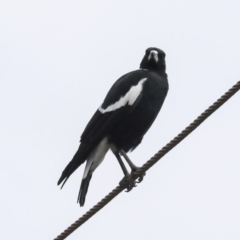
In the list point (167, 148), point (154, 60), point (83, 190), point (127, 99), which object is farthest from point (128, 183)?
point (167, 148)

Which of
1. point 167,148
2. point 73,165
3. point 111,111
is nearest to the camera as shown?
point 167,148

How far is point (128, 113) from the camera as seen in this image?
22.8ft

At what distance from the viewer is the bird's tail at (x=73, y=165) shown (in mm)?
6371

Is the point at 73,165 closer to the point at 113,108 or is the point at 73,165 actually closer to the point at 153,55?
the point at 113,108

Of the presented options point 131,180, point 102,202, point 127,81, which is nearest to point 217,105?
point 102,202

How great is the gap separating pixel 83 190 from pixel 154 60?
137 centimetres

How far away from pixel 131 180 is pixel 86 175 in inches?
16.2

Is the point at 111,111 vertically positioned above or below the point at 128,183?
above

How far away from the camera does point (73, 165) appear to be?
21.2 feet

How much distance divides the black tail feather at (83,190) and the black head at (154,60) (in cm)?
114

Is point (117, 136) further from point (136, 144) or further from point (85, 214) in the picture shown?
point (85, 214)

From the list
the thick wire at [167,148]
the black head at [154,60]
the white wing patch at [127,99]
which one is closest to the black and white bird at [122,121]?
the white wing patch at [127,99]

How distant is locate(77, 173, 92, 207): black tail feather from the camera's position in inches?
262

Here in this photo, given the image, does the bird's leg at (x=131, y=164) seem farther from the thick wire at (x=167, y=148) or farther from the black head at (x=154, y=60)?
the thick wire at (x=167, y=148)
